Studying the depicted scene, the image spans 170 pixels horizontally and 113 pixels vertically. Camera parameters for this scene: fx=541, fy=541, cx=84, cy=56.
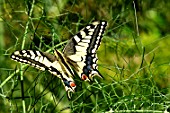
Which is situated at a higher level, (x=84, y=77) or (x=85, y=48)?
(x=85, y=48)

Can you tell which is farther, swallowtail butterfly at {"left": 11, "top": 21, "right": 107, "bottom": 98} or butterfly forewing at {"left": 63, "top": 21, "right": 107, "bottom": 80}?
butterfly forewing at {"left": 63, "top": 21, "right": 107, "bottom": 80}

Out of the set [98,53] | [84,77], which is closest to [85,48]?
[84,77]

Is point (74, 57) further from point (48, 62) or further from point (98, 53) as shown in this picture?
point (98, 53)

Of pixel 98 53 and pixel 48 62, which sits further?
pixel 98 53

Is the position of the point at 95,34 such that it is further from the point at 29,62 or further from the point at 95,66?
the point at 29,62

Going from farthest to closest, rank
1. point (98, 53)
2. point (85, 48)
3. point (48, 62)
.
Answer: point (98, 53), point (85, 48), point (48, 62)

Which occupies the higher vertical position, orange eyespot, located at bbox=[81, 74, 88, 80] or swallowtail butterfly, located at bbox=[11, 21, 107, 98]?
swallowtail butterfly, located at bbox=[11, 21, 107, 98]

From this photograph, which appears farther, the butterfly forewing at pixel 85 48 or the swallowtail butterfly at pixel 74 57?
the butterfly forewing at pixel 85 48
